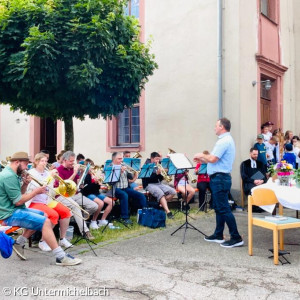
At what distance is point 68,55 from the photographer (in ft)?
29.4

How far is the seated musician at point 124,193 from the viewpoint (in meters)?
8.46

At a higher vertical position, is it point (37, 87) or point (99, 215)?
point (37, 87)

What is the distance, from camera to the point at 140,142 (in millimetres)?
13422

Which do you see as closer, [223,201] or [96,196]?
[223,201]

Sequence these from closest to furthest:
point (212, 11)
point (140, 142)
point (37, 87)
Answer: point (37, 87) → point (212, 11) → point (140, 142)

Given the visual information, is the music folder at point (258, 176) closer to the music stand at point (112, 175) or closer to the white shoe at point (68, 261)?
the music stand at point (112, 175)

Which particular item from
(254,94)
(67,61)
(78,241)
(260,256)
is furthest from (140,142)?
(260,256)

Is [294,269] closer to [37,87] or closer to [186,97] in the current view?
[37,87]

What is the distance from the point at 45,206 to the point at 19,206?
27.5 inches

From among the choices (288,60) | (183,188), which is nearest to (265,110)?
(288,60)

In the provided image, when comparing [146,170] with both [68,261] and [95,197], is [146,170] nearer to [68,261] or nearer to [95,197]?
[95,197]

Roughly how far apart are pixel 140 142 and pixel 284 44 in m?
5.99

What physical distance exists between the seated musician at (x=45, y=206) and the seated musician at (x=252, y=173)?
523cm

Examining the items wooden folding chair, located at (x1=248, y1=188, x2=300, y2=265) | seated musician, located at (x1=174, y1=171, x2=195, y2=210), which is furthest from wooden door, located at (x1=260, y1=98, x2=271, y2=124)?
wooden folding chair, located at (x1=248, y1=188, x2=300, y2=265)
